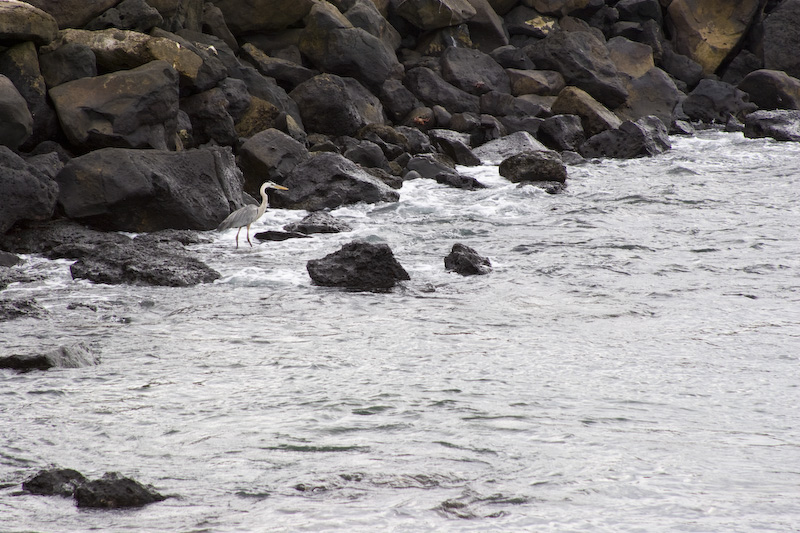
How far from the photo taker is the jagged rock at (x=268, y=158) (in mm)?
13734

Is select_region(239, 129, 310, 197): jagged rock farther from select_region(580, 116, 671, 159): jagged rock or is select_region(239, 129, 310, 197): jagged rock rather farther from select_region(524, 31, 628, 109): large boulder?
select_region(524, 31, 628, 109): large boulder

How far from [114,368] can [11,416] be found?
3.29 feet

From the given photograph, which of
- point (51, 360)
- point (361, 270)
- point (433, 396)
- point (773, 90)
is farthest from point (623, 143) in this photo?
point (51, 360)

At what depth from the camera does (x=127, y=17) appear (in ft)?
45.2

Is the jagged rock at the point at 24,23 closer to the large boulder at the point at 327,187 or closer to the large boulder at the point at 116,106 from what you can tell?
the large boulder at the point at 116,106

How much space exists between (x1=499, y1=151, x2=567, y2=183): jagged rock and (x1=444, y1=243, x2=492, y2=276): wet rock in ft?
22.3

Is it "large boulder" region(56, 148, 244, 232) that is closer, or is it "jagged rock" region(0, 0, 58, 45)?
"large boulder" region(56, 148, 244, 232)

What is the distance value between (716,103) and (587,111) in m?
7.23

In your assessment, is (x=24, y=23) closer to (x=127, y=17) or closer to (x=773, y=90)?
(x=127, y=17)

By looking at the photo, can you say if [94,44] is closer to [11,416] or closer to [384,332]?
[384,332]

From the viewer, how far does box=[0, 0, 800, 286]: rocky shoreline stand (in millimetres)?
10648

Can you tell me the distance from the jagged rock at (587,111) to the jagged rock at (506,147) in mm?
2321

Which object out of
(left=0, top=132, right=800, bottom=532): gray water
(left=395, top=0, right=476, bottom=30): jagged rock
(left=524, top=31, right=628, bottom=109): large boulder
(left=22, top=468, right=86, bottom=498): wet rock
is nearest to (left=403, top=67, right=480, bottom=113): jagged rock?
(left=395, top=0, right=476, bottom=30): jagged rock

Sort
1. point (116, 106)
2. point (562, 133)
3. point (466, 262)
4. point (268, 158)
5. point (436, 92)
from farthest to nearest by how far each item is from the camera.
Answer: point (436, 92)
point (562, 133)
point (268, 158)
point (116, 106)
point (466, 262)
